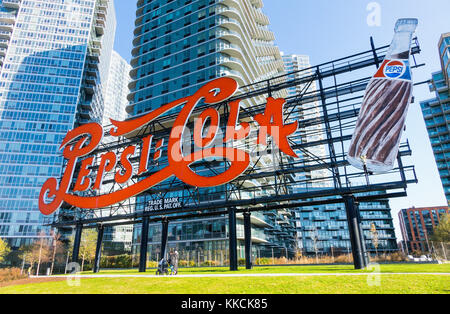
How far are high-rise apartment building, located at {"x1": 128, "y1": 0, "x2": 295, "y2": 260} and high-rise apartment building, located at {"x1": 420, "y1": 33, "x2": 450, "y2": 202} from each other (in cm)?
6212

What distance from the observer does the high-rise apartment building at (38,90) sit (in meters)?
81.9

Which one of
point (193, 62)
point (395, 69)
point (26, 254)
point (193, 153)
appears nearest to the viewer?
point (395, 69)

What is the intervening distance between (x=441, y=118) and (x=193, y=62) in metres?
91.5

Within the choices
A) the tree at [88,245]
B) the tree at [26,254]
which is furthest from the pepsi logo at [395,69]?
the tree at [26,254]

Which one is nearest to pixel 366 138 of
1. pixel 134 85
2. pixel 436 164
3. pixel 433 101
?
pixel 134 85

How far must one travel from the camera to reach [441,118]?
3962 inches

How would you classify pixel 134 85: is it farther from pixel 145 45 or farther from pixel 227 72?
pixel 227 72

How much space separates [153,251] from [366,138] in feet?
150

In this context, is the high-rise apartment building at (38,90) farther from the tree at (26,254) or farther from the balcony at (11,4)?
the tree at (26,254)

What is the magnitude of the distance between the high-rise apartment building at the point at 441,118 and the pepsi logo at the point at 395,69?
306 ft

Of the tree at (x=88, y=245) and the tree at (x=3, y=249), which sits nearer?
the tree at (x=3, y=249)

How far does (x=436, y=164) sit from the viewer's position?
97250 millimetres

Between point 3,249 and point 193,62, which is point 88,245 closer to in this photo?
point 3,249

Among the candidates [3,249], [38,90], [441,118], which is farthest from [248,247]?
[441,118]
